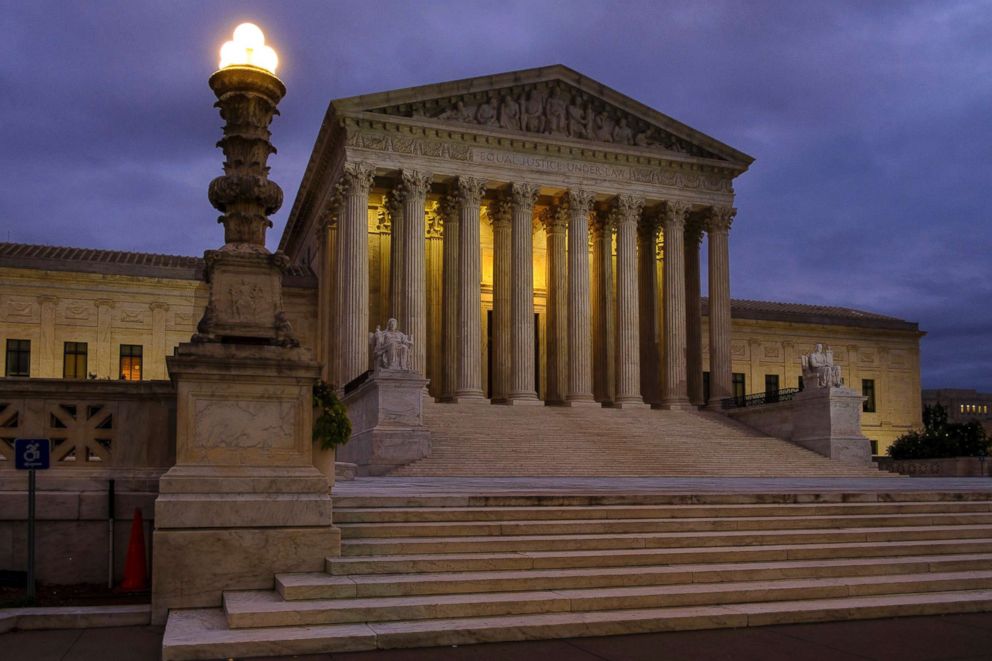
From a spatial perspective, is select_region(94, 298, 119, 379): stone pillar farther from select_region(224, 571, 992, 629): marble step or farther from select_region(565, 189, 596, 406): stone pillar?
select_region(224, 571, 992, 629): marble step

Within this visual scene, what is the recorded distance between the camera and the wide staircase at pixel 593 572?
30.5ft

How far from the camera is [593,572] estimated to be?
1100 cm

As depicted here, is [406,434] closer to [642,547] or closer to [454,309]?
[454,309]

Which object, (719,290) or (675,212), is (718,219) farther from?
(719,290)

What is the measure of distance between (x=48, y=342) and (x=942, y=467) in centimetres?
4134

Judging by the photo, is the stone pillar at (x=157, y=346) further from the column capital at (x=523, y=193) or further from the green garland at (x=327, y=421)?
the green garland at (x=327, y=421)

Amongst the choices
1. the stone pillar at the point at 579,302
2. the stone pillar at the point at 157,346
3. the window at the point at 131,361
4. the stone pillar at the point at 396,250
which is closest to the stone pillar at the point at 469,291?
the stone pillar at the point at 396,250

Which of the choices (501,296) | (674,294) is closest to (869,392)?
(674,294)

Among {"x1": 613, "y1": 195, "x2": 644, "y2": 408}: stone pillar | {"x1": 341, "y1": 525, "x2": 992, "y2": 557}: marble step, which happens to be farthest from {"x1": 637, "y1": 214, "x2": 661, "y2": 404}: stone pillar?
{"x1": 341, "y1": 525, "x2": 992, "y2": 557}: marble step

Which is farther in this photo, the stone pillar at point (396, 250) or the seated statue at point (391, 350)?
the stone pillar at point (396, 250)

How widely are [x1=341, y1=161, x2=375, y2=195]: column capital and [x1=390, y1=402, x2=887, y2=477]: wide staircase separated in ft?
31.5

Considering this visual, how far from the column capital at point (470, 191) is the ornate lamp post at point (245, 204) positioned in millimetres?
30275

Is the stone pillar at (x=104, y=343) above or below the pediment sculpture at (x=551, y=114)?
below

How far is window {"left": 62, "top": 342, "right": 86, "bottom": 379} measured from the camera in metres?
48.8
